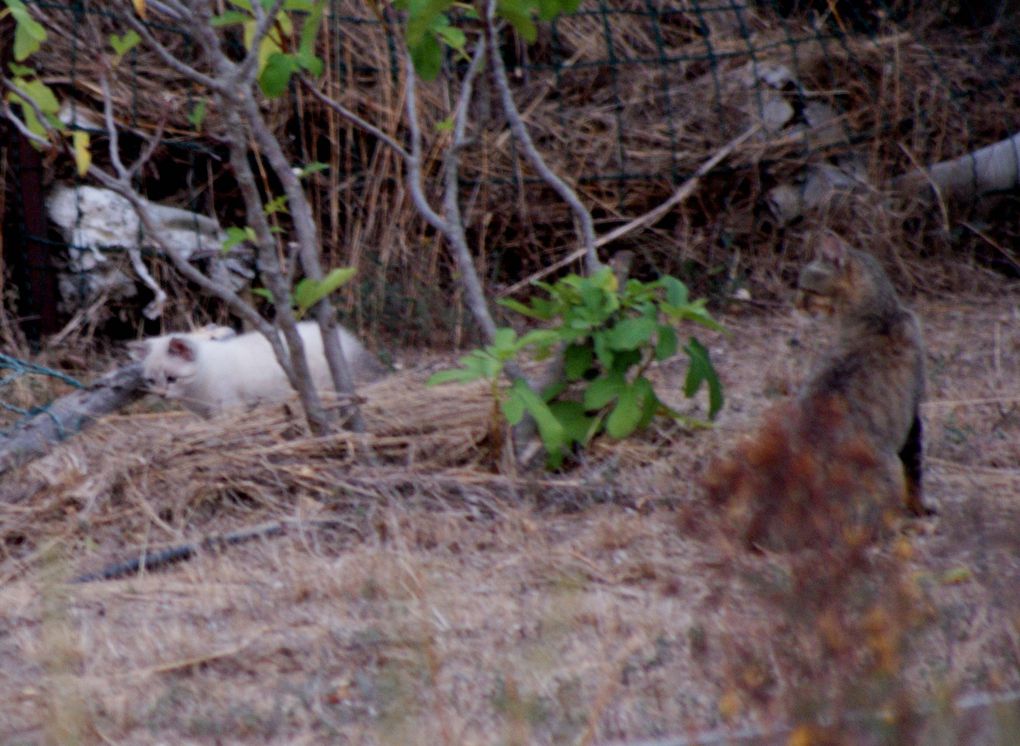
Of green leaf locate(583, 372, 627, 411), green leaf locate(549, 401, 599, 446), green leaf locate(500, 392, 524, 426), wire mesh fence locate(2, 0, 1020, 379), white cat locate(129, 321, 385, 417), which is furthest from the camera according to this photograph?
wire mesh fence locate(2, 0, 1020, 379)

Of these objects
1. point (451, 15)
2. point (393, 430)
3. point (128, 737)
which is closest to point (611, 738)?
point (128, 737)

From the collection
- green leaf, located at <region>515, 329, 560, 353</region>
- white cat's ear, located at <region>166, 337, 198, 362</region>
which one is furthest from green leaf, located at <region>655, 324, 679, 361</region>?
white cat's ear, located at <region>166, 337, 198, 362</region>

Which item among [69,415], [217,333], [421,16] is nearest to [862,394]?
Result: [421,16]

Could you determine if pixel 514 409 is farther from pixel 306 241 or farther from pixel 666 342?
pixel 306 241

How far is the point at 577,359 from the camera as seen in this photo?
380 cm

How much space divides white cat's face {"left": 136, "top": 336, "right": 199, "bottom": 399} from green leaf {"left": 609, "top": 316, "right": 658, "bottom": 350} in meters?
1.90

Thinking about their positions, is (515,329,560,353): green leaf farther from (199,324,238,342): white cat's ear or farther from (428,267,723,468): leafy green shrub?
(199,324,238,342): white cat's ear

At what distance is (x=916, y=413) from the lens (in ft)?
11.2

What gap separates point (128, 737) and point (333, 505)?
130 centimetres

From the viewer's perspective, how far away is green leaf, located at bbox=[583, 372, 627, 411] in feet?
12.3

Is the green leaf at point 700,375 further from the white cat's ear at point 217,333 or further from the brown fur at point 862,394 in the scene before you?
the white cat's ear at point 217,333

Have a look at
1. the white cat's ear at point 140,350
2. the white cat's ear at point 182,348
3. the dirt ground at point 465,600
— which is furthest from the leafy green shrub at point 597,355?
the white cat's ear at point 140,350

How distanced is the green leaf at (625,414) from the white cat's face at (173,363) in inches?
74.4

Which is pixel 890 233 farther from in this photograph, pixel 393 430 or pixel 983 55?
pixel 393 430
